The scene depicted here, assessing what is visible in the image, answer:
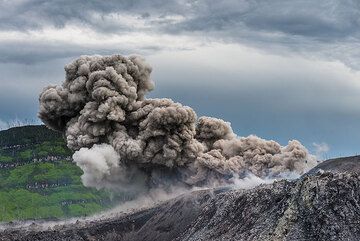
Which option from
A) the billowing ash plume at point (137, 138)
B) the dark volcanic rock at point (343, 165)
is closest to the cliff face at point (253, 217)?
the dark volcanic rock at point (343, 165)

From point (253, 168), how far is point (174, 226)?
87.1ft

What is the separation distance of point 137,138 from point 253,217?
42.2 m

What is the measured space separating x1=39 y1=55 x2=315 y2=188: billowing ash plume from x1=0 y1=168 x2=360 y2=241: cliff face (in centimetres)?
1604

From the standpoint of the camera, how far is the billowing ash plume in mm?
108375

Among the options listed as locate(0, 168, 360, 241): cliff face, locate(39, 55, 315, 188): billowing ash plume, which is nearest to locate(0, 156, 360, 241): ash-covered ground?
locate(0, 168, 360, 241): cliff face

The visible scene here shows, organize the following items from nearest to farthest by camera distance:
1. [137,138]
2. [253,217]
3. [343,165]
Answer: [253,217]
[343,165]
[137,138]

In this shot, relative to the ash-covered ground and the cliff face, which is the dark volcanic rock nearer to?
the ash-covered ground

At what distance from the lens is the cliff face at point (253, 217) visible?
214 feet

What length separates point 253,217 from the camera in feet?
237

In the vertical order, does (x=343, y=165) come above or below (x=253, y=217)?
above

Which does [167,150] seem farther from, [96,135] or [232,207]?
[232,207]

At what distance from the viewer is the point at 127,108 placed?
11325cm

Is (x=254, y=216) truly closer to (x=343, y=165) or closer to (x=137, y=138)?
(x=343, y=165)

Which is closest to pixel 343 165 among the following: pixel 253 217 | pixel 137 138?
pixel 253 217
